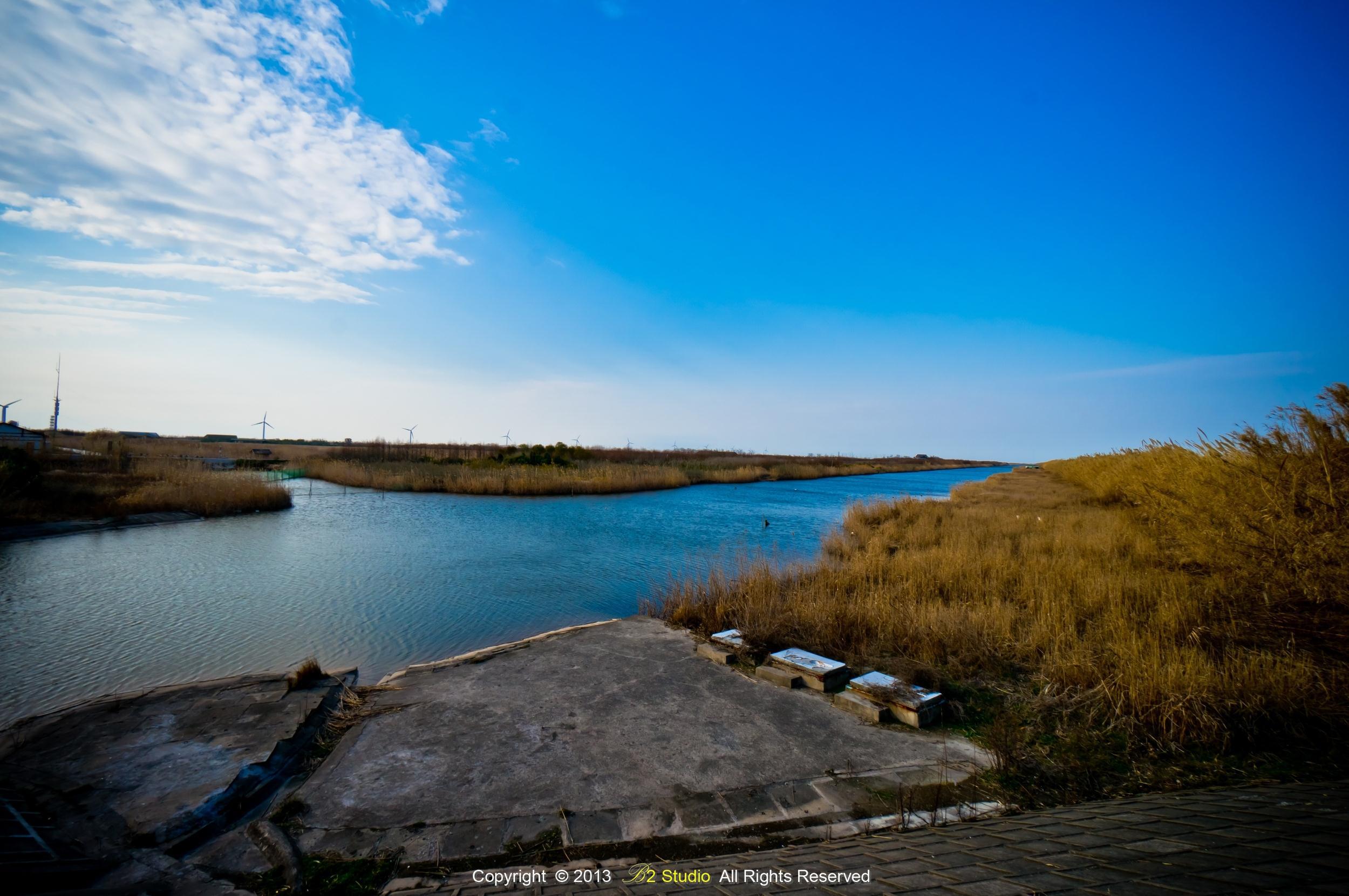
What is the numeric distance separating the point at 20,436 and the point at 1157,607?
151ft

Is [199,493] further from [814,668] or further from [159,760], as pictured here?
[814,668]

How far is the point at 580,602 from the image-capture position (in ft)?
31.1

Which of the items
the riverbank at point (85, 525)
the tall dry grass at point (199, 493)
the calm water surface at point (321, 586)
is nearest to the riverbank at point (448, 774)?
the calm water surface at point (321, 586)

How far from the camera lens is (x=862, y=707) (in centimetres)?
465

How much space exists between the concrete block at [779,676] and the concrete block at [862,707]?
429 millimetres

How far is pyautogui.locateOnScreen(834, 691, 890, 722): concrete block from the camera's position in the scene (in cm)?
455

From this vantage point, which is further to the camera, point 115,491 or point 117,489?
point 117,489

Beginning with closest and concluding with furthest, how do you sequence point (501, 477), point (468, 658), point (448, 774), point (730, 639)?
1. point (448, 774)
2. point (468, 658)
3. point (730, 639)
4. point (501, 477)

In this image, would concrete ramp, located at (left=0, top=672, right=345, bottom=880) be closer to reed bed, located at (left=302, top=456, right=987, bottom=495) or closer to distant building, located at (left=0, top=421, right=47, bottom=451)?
reed bed, located at (left=302, top=456, right=987, bottom=495)

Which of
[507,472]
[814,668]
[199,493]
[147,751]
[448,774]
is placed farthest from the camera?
[507,472]

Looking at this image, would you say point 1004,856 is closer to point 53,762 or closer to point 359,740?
point 359,740

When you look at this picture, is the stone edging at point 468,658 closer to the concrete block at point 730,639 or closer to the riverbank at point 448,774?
the riverbank at point 448,774

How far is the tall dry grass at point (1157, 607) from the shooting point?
4160 millimetres

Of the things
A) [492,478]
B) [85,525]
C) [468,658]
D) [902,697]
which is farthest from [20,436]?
[902,697]
